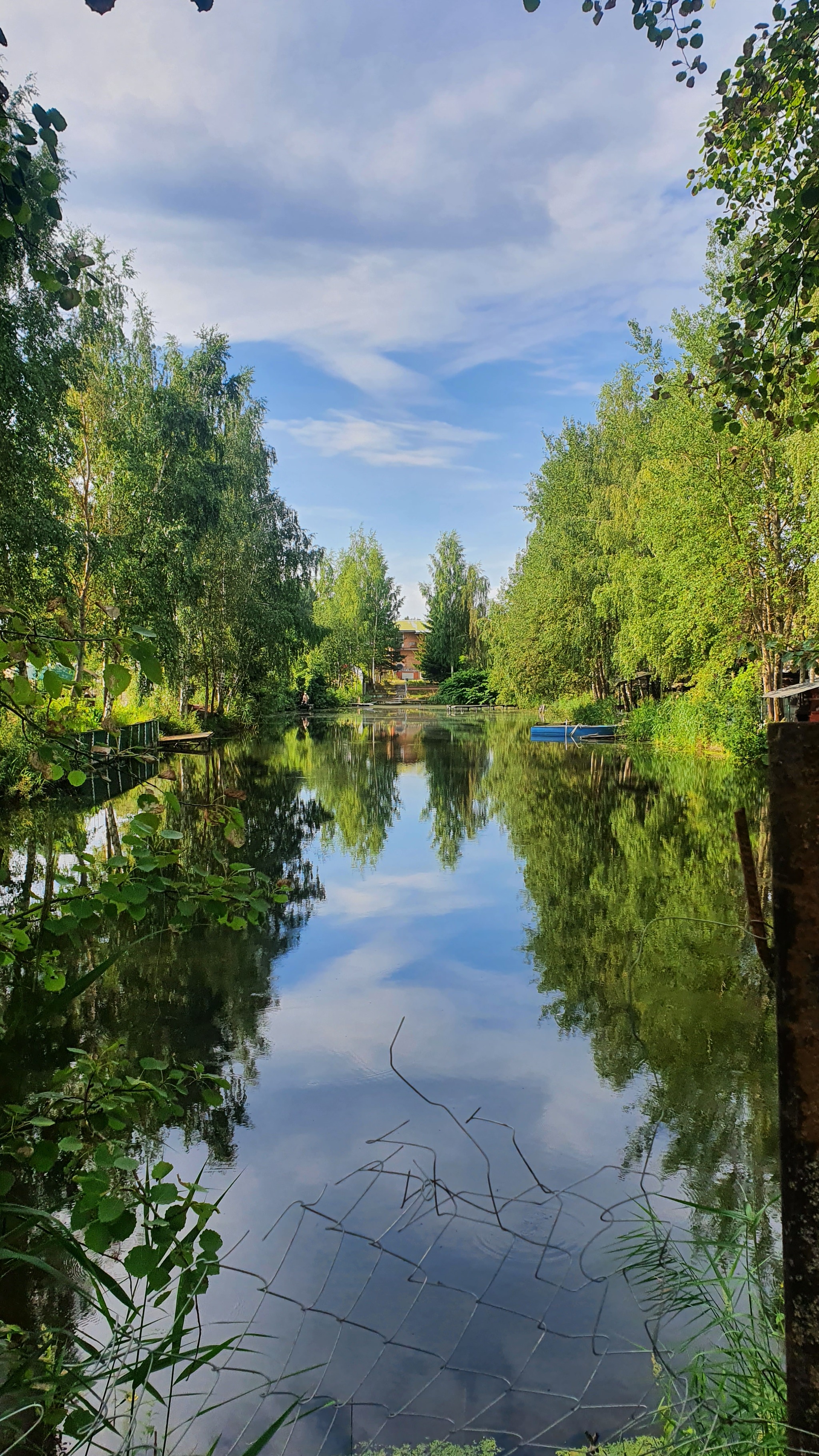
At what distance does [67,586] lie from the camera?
15.6 metres

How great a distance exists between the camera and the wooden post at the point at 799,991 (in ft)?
4.91

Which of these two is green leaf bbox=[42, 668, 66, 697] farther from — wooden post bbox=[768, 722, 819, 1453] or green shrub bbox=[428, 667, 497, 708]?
green shrub bbox=[428, 667, 497, 708]

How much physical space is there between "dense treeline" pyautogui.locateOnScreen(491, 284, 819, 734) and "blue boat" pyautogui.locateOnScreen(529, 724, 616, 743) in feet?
8.95

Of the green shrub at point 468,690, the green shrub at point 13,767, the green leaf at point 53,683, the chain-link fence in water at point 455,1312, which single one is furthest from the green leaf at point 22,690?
the green shrub at point 468,690

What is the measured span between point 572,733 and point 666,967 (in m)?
25.3

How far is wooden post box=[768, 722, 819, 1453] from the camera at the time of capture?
150 cm

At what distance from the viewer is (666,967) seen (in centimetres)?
741

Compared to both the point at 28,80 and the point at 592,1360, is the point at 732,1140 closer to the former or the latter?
the point at 592,1360

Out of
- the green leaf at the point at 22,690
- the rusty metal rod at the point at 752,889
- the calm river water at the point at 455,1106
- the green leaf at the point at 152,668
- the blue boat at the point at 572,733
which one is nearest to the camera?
the green leaf at the point at 152,668

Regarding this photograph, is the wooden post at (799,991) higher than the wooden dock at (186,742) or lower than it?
higher

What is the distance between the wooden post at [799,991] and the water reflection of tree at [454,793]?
1033 cm

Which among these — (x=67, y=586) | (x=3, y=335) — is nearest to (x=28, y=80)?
(x=3, y=335)

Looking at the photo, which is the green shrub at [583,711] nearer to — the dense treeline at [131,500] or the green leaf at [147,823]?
the dense treeline at [131,500]

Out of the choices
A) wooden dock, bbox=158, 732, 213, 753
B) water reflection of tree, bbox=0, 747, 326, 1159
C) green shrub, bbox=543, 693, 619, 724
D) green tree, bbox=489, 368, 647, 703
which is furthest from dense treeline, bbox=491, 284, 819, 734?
wooden dock, bbox=158, 732, 213, 753
